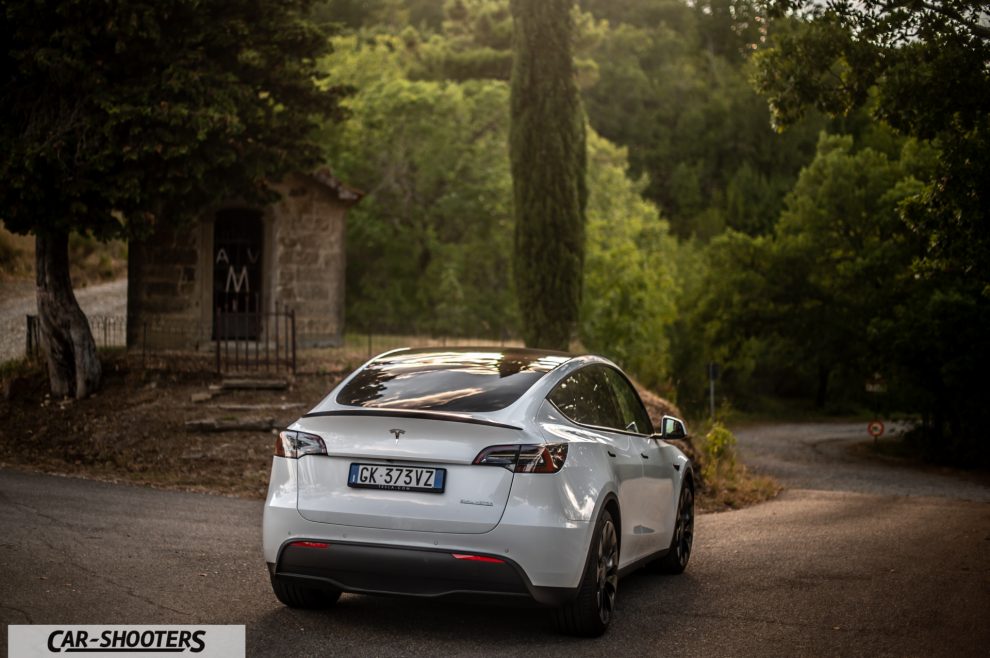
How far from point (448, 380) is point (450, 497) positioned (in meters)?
0.96

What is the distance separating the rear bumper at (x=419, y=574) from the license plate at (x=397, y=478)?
32 centimetres

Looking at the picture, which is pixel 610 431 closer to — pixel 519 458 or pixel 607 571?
pixel 607 571

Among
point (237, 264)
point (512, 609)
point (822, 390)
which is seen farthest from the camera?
point (822, 390)

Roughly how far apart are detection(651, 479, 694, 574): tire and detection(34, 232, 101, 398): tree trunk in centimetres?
1277

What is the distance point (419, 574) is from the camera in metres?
6.20

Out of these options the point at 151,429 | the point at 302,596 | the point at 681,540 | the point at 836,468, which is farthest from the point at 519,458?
the point at 836,468

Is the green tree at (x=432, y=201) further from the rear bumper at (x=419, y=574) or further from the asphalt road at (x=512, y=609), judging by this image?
the rear bumper at (x=419, y=574)

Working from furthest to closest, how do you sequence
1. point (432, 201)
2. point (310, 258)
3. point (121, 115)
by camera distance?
point (432, 201) < point (310, 258) < point (121, 115)

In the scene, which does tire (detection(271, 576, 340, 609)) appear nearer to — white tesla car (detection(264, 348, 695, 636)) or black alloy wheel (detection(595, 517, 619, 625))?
white tesla car (detection(264, 348, 695, 636))

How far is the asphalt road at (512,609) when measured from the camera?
21.1ft

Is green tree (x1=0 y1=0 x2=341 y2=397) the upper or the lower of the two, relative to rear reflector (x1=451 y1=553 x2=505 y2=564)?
upper

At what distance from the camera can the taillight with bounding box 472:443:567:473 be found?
623 cm

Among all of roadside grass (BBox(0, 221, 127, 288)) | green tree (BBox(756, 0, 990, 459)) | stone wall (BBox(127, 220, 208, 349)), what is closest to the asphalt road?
green tree (BBox(756, 0, 990, 459))

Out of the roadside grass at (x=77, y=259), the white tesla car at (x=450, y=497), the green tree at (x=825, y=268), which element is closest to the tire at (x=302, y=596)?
the white tesla car at (x=450, y=497)
